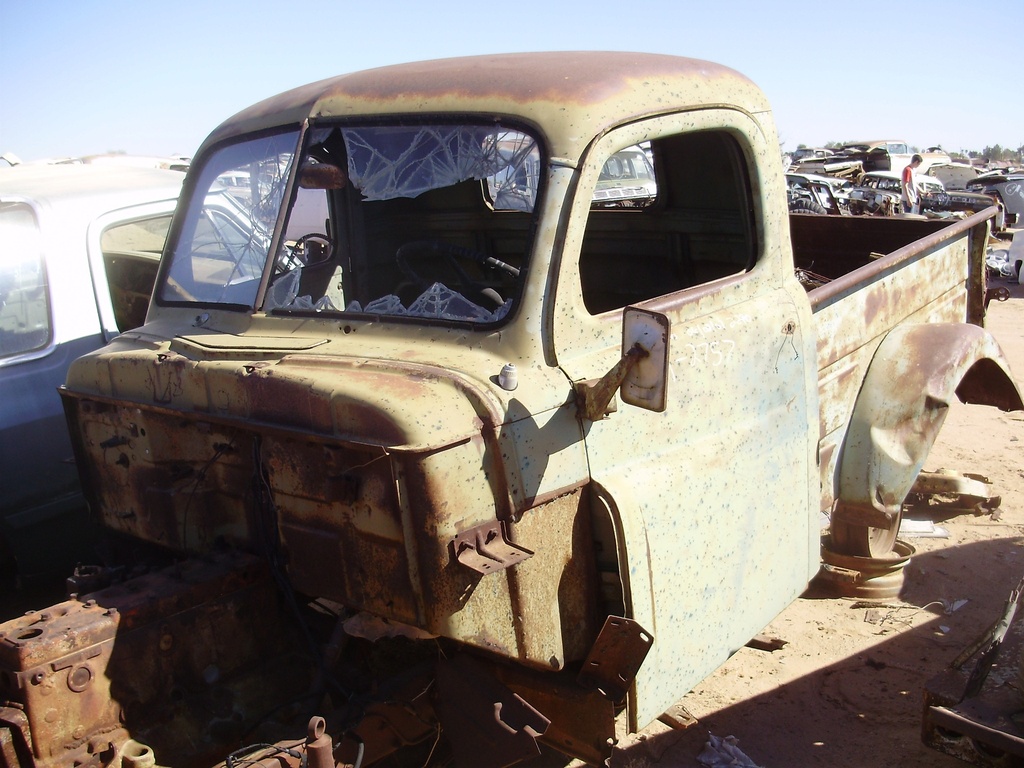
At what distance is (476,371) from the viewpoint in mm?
2428

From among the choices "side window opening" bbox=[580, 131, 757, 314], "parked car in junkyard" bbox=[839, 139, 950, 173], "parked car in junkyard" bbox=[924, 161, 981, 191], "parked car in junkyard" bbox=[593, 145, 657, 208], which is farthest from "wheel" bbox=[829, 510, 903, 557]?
"parked car in junkyard" bbox=[924, 161, 981, 191]

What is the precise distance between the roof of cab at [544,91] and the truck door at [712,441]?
0.08 m

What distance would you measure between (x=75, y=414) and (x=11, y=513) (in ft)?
3.16

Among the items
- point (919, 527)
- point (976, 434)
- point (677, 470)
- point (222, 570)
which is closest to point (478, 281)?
point (677, 470)

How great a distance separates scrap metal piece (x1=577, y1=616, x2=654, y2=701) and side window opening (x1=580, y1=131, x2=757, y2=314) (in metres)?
1.66

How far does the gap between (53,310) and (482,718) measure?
9.70ft

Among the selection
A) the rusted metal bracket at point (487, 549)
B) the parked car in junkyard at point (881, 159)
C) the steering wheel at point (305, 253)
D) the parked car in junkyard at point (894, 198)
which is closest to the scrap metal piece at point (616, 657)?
the rusted metal bracket at point (487, 549)

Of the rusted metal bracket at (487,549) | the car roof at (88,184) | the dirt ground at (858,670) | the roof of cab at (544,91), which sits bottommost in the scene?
the dirt ground at (858,670)

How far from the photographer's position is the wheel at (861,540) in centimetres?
410

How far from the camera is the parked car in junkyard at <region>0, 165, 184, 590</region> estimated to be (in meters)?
3.94

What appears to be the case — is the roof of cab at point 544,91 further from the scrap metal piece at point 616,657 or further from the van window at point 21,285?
the van window at point 21,285

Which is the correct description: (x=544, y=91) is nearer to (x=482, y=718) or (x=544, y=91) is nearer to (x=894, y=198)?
(x=482, y=718)

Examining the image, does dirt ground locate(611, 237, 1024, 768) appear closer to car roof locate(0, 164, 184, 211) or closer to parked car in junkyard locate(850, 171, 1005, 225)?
car roof locate(0, 164, 184, 211)

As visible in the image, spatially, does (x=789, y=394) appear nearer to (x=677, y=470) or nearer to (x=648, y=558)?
(x=677, y=470)
